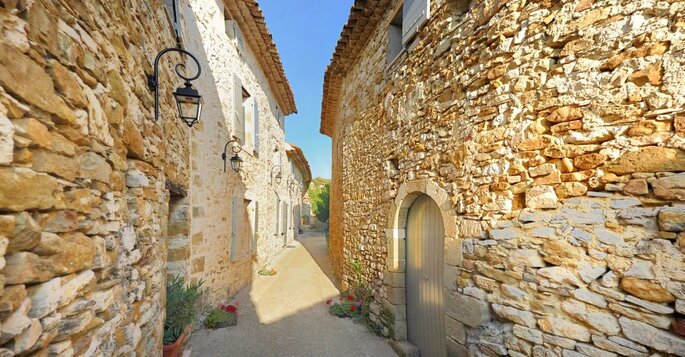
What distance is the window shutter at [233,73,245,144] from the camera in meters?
6.00

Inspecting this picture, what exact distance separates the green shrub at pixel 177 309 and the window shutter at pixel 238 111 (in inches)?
130

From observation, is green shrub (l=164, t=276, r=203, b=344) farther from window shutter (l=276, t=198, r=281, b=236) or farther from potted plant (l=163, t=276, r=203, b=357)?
window shutter (l=276, t=198, r=281, b=236)

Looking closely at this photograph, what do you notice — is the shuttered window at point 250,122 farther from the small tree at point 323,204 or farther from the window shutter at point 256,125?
the small tree at point 323,204

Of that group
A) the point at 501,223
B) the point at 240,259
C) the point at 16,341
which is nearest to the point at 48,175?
the point at 16,341

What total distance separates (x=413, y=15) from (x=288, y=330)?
5.02 meters

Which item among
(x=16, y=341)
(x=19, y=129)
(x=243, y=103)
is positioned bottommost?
(x=16, y=341)

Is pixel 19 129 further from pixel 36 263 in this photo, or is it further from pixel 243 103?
pixel 243 103

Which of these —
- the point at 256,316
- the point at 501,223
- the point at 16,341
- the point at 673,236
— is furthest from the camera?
the point at 256,316

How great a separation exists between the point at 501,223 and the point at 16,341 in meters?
3.05

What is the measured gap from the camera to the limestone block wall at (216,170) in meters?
4.30

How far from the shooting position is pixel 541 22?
239cm

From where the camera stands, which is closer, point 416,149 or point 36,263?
point 36,263

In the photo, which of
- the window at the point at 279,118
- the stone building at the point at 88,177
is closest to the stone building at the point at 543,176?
the stone building at the point at 88,177

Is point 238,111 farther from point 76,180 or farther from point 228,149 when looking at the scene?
point 76,180
